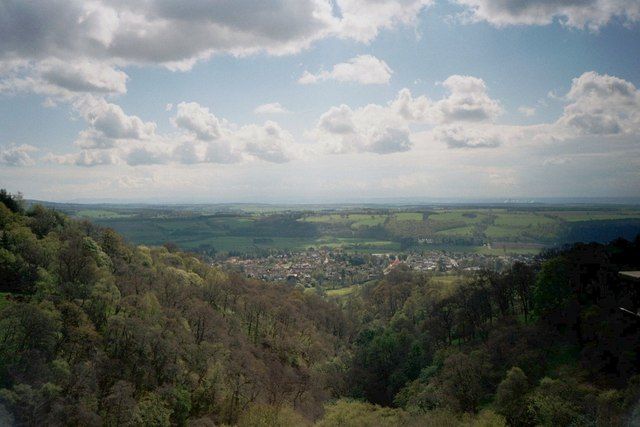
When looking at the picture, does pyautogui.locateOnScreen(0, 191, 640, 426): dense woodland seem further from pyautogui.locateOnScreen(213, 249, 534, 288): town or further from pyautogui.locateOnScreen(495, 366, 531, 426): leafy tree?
pyautogui.locateOnScreen(213, 249, 534, 288): town

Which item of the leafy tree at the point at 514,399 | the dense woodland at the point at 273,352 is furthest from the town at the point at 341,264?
the leafy tree at the point at 514,399

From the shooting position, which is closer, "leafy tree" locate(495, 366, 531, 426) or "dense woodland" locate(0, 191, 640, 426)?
"dense woodland" locate(0, 191, 640, 426)

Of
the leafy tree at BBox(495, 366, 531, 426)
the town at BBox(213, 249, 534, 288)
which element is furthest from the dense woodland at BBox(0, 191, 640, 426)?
the town at BBox(213, 249, 534, 288)

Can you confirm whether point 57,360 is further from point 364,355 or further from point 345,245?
point 345,245

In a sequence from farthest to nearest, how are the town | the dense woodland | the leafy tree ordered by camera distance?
the town, the leafy tree, the dense woodland

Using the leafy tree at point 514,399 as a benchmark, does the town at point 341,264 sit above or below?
below

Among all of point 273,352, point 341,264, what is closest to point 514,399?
point 273,352

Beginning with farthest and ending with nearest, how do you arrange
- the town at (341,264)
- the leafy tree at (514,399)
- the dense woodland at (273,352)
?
the town at (341,264) < the leafy tree at (514,399) < the dense woodland at (273,352)

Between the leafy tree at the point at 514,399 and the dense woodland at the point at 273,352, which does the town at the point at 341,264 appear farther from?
the leafy tree at the point at 514,399

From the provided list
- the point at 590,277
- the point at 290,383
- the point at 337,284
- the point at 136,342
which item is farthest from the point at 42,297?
the point at 337,284

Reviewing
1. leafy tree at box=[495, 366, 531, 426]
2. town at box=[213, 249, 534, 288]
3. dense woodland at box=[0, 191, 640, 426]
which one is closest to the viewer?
dense woodland at box=[0, 191, 640, 426]
